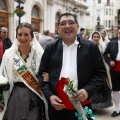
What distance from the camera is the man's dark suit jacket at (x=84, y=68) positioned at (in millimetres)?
2486

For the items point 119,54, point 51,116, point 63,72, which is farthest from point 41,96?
point 119,54

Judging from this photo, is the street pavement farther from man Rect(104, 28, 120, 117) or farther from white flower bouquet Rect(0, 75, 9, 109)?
white flower bouquet Rect(0, 75, 9, 109)

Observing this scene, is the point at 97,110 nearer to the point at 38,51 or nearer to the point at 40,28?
the point at 38,51

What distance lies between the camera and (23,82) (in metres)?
2.98

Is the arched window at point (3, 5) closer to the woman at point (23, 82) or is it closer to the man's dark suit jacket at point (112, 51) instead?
the man's dark suit jacket at point (112, 51)

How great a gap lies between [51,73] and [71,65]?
205 millimetres

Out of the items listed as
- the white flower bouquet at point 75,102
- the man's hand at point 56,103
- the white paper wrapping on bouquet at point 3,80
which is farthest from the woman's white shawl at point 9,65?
the white flower bouquet at point 75,102

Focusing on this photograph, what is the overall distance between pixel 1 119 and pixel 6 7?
51.1 feet

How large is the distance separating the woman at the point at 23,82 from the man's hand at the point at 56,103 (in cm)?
56

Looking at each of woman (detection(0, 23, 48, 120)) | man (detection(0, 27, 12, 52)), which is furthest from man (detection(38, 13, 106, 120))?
man (detection(0, 27, 12, 52))

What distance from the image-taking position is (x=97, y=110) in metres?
5.60

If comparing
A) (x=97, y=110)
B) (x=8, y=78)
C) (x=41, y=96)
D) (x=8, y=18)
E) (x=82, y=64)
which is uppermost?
(x=8, y=18)

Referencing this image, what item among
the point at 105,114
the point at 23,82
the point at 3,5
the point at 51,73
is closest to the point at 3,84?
the point at 23,82

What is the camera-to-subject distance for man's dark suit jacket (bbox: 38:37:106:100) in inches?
97.9
